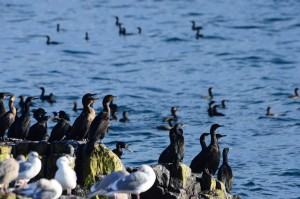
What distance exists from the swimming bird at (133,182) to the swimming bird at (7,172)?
1920mm

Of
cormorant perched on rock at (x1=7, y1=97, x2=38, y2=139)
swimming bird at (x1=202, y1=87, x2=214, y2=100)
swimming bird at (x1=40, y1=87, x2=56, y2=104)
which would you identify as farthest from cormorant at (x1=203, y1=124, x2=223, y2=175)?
swimming bird at (x1=202, y1=87, x2=214, y2=100)

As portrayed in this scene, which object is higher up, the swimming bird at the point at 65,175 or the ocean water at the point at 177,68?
the ocean water at the point at 177,68

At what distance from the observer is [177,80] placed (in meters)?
52.8

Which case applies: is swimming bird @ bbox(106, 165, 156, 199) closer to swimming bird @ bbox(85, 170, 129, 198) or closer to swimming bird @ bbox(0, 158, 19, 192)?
swimming bird @ bbox(85, 170, 129, 198)

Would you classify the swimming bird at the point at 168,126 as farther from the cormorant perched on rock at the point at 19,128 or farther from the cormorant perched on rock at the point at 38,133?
the cormorant perched on rock at the point at 38,133

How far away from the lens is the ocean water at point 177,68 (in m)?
39.2

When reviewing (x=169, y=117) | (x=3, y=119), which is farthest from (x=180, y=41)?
(x=3, y=119)

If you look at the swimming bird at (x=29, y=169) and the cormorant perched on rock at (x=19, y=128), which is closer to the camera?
the swimming bird at (x=29, y=169)

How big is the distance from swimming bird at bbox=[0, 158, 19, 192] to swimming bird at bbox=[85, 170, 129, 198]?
5.56 ft

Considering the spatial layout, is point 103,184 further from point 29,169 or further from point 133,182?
point 29,169

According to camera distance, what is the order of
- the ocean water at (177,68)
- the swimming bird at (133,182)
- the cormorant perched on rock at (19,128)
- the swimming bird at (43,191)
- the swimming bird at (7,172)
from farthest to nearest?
the ocean water at (177,68), the cormorant perched on rock at (19,128), the swimming bird at (133,182), the swimming bird at (7,172), the swimming bird at (43,191)

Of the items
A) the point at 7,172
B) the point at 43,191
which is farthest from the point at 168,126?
the point at 43,191

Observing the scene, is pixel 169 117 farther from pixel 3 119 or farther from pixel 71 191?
pixel 71 191

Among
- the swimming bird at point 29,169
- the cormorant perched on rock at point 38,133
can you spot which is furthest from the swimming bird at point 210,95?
the swimming bird at point 29,169
